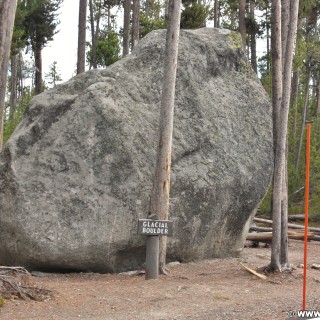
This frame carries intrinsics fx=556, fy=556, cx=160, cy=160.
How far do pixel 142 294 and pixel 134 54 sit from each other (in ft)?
19.8

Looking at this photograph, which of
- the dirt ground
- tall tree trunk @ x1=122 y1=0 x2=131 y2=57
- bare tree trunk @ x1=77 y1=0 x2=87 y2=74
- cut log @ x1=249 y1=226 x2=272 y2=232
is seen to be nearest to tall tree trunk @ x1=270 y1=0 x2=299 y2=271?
the dirt ground

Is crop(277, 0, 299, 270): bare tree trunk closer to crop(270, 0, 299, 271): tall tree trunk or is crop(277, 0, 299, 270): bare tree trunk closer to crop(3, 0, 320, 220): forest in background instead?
crop(270, 0, 299, 271): tall tree trunk

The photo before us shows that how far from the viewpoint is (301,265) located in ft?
39.3

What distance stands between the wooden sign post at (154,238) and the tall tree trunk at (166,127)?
22 centimetres

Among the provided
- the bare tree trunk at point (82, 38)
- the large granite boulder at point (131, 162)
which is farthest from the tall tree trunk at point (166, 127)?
the bare tree trunk at point (82, 38)

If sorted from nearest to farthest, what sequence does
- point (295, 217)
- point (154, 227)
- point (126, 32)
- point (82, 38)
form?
point (154, 227) → point (82, 38) → point (126, 32) → point (295, 217)

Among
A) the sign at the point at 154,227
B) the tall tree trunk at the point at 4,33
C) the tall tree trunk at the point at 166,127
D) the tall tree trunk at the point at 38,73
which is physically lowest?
the sign at the point at 154,227

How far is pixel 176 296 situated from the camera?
27.7 feet

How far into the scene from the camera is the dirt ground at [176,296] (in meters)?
7.39

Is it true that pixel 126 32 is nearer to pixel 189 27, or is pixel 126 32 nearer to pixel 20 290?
pixel 189 27

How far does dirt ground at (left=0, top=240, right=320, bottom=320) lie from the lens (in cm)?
739

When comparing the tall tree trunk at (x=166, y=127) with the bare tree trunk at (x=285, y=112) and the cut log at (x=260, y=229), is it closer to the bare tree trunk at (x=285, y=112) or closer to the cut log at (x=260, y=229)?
the bare tree trunk at (x=285, y=112)

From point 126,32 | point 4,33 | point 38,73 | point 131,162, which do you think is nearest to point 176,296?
point 131,162

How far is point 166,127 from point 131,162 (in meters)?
1.47
